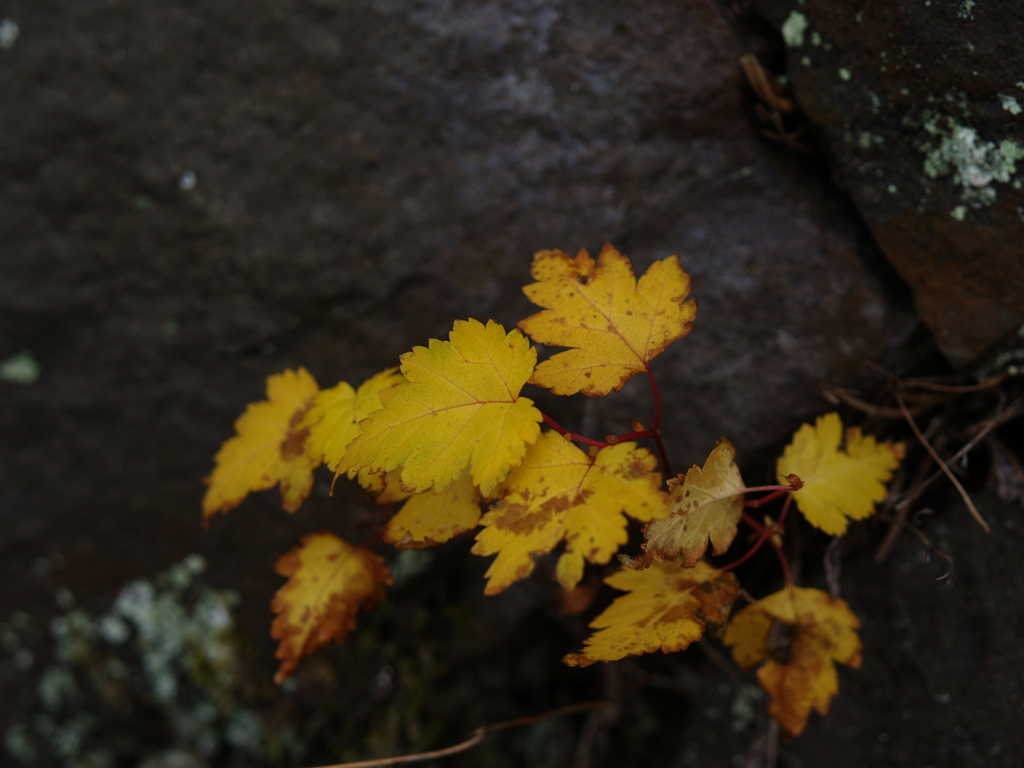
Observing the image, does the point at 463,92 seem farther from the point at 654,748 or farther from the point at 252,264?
the point at 654,748

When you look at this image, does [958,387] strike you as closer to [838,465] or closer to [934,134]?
[838,465]

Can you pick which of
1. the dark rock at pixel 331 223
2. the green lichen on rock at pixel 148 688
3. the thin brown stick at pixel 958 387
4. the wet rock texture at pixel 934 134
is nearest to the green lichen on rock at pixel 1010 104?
the wet rock texture at pixel 934 134

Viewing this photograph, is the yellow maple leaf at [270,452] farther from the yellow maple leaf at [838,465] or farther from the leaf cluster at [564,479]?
the yellow maple leaf at [838,465]

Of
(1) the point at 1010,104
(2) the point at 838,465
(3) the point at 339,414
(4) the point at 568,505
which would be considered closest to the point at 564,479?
(4) the point at 568,505

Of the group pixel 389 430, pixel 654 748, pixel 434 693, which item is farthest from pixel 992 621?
pixel 434 693

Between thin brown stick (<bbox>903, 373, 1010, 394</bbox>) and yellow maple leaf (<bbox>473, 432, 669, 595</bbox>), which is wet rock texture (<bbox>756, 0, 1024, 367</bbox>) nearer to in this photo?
thin brown stick (<bbox>903, 373, 1010, 394</bbox>)

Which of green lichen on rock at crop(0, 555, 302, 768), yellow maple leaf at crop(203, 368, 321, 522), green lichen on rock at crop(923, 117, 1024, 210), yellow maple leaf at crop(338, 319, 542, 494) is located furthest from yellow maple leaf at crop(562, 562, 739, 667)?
green lichen on rock at crop(0, 555, 302, 768)
